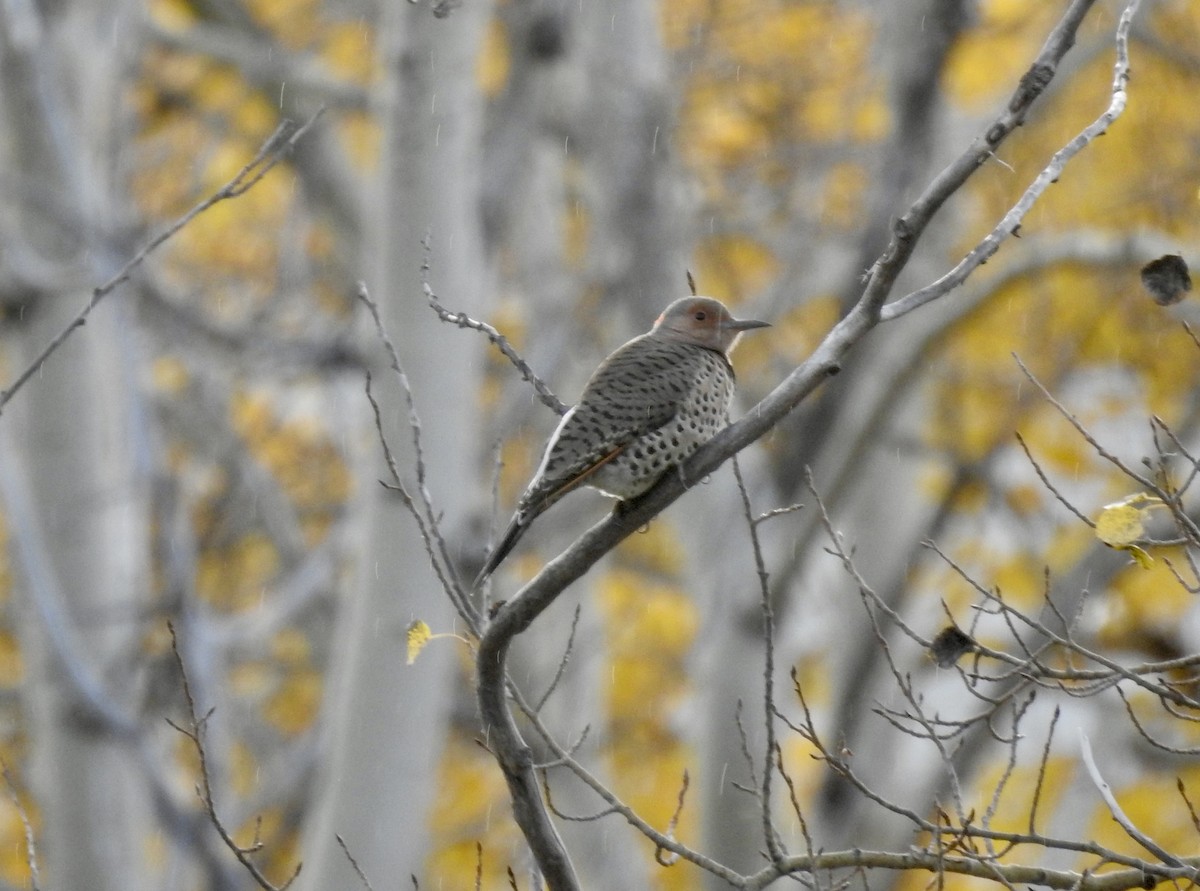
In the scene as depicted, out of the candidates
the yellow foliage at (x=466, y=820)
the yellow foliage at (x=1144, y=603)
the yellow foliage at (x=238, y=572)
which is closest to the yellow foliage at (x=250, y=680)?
the yellow foliage at (x=238, y=572)

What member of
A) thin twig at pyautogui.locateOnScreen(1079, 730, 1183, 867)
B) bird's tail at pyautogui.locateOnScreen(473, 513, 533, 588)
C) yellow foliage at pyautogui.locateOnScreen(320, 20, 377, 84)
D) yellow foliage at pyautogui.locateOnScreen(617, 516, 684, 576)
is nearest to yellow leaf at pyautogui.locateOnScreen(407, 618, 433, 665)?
bird's tail at pyautogui.locateOnScreen(473, 513, 533, 588)

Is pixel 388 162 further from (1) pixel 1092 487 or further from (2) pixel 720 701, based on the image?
(1) pixel 1092 487

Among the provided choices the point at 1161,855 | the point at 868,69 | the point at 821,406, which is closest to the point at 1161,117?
the point at 868,69

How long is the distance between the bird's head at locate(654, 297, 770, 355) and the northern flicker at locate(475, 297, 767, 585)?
0.11 m

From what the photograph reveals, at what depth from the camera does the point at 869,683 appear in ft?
27.8

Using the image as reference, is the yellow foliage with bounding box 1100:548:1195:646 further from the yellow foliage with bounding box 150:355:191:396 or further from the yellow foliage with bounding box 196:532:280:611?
the yellow foliage with bounding box 150:355:191:396

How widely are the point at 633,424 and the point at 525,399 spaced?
3822mm

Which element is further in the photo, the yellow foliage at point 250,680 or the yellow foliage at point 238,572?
the yellow foliage at point 250,680

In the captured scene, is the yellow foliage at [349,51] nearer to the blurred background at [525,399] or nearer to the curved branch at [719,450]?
the blurred background at [525,399]

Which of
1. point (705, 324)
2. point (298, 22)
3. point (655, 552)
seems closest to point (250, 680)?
point (655, 552)

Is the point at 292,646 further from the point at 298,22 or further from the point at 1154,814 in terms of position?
the point at 1154,814

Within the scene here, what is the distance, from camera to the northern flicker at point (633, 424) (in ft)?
13.9

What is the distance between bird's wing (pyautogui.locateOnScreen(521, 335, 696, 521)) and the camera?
4.24 meters

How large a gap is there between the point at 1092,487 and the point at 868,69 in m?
5.13
